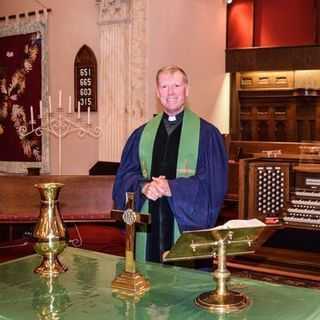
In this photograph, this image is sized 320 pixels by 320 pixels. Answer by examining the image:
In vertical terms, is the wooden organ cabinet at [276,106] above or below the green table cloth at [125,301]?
above

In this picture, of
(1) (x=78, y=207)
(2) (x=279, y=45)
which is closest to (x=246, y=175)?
(1) (x=78, y=207)

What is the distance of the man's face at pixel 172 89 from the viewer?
3.11m

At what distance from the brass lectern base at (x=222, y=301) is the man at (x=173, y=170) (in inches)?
41.5

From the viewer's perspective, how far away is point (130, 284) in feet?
7.24

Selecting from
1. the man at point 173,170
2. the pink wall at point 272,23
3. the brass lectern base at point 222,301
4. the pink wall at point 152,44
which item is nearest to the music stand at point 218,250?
the brass lectern base at point 222,301

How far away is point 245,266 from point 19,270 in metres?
3.41

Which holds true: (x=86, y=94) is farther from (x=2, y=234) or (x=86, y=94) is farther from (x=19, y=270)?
(x=19, y=270)

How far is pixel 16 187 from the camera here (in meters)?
5.44

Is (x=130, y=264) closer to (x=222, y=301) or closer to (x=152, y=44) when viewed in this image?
(x=222, y=301)

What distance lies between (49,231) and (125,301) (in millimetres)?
539

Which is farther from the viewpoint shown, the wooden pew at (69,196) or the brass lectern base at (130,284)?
the wooden pew at (69,196)

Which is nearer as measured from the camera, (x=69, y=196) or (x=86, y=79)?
(x=69, y=196)

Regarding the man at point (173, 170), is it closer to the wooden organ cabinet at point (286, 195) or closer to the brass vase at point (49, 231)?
the brass vase at point (49, 231)

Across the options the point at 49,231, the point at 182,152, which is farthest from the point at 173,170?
the point at 49,231
